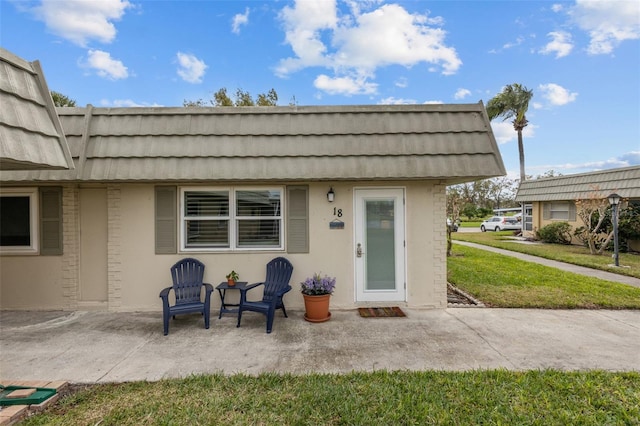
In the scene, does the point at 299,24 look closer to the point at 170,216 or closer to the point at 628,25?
the point at 170,216

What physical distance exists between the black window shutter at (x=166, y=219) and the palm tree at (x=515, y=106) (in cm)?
2782

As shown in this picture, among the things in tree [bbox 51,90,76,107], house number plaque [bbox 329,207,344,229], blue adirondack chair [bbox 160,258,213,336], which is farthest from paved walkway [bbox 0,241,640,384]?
tree [bbox 51,90,76,107]

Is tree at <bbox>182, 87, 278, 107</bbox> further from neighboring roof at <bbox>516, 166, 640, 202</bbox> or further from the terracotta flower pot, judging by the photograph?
neighboring roof at <bbox>516, 166, 640, 202</bbox>

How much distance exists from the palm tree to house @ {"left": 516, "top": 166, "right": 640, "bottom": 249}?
7515mm

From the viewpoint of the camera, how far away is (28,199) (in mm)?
5973

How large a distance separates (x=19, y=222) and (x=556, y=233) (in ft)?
71.1

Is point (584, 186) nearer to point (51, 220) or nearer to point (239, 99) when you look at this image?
point (239, 99)

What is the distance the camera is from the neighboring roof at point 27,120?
9.24 ft

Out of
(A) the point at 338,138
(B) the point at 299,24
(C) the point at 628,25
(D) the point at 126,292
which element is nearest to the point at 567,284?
(A) the point at 338,138

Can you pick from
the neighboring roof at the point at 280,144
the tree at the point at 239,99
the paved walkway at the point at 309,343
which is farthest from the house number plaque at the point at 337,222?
the tree at the point at 239,99

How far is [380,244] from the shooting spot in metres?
6.05

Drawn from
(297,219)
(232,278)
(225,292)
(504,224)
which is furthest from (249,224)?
(504,224)

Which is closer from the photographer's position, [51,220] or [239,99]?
[51,220]

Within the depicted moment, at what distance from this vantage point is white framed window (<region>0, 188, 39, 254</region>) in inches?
234
